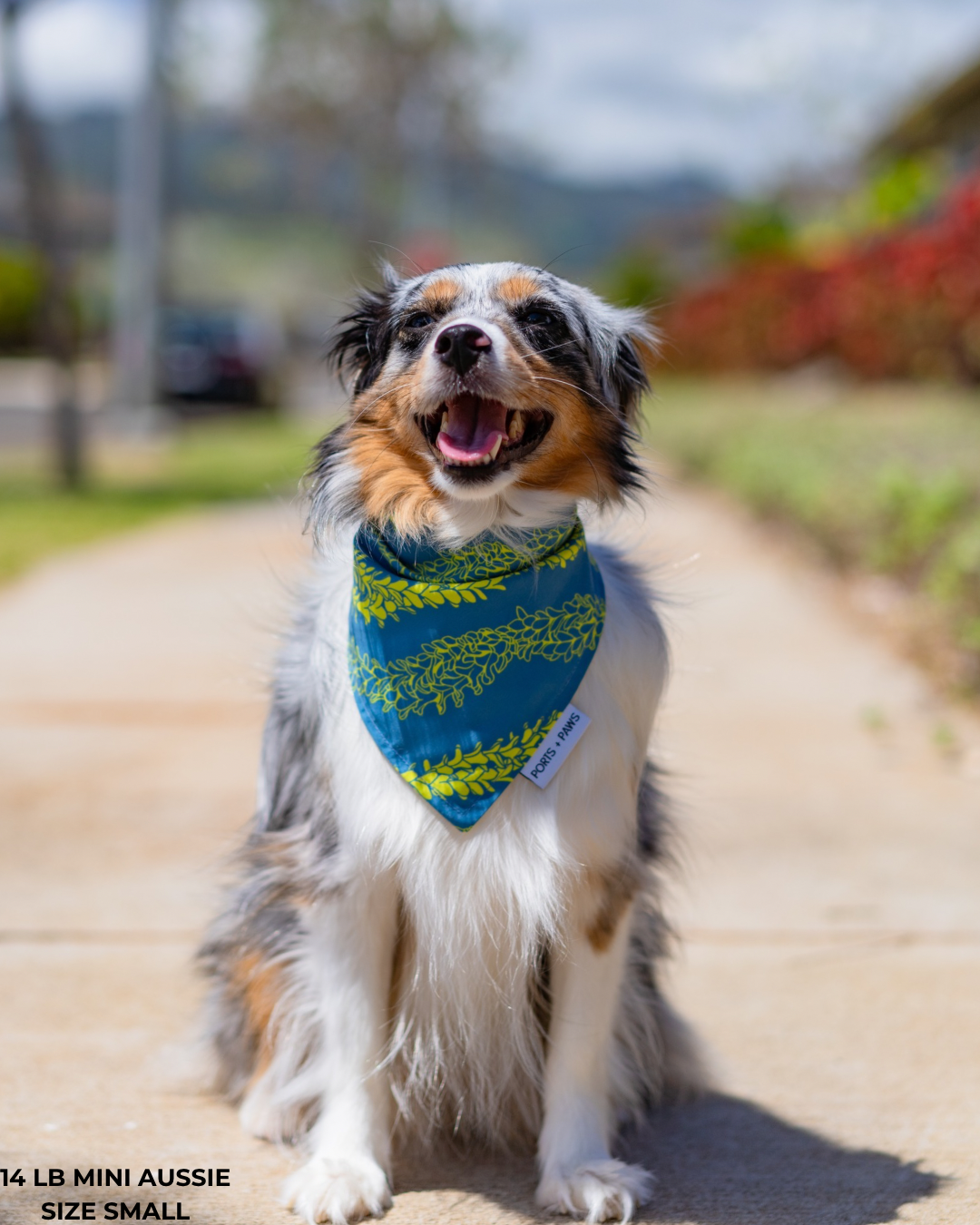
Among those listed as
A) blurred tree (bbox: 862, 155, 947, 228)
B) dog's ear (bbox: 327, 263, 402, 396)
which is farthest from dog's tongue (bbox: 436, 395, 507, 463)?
blurred tree (bbox: 862, 155, 947, 228)

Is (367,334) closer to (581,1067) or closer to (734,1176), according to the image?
(581,1067)

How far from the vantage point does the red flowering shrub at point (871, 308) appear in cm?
1264

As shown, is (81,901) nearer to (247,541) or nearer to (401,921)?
(401,921)

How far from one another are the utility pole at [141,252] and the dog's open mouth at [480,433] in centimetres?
Answer: 1965

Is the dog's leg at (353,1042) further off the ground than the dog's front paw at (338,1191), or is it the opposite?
the dog's leg at (353,1042)

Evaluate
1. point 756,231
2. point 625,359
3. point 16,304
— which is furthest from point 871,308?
point 16,304

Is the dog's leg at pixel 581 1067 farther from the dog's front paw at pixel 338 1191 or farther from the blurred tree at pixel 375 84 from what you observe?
the blurred tree at pixel 375 84

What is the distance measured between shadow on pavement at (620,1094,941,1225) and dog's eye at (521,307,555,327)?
1.85 metres

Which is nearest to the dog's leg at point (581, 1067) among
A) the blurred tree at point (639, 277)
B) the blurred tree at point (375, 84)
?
the blurred tree at point (639, 277)

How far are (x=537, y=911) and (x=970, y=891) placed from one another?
7.36ft

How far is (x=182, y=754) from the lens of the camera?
5633mm

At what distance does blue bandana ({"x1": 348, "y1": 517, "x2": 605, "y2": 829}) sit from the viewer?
263 cm

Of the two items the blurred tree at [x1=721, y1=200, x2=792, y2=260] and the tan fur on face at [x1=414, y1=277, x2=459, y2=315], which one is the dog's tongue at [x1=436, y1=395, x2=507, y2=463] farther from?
the blurred tree at [x1=721, y1=200, x2=792, y2=260]

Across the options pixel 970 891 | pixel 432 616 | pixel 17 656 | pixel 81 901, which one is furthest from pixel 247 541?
pixel 432 616
